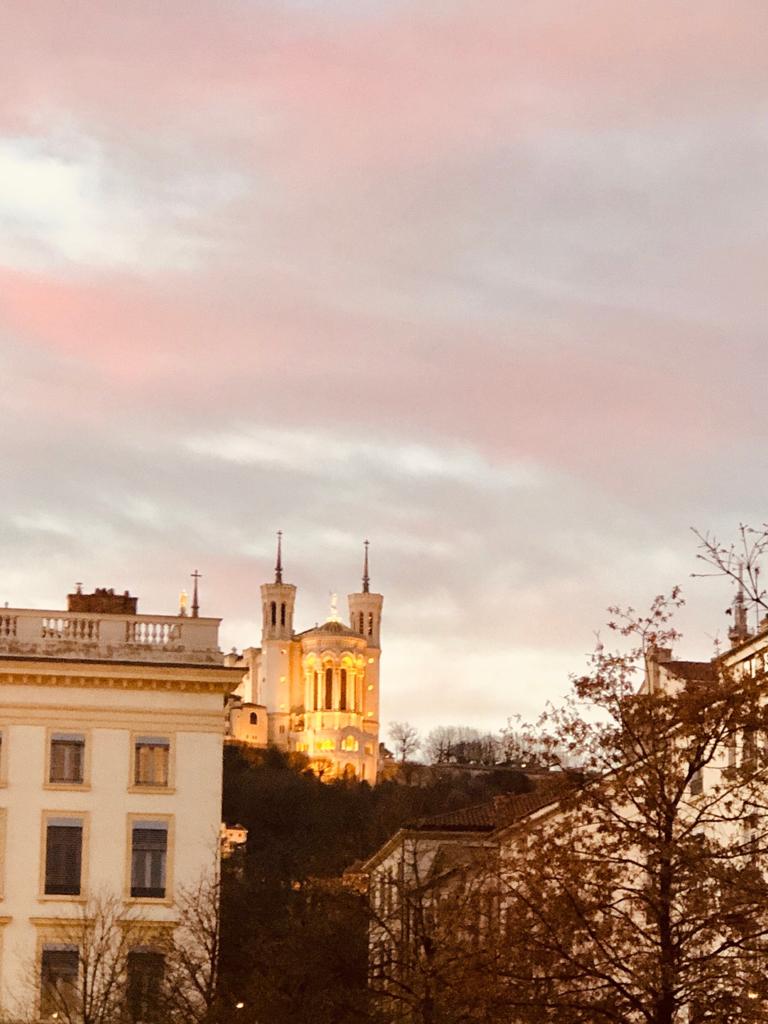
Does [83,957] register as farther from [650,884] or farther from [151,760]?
[650,884]

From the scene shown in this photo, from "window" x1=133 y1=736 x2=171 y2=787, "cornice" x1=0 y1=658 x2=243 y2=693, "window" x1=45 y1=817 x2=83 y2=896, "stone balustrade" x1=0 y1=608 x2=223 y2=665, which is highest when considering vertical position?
"stone balustrade" x1=0 y1=608 x2=223 y2=665

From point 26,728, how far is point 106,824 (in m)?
3.50

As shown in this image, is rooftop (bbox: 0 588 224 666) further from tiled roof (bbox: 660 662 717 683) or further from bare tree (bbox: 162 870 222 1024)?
tiled roof (bbox: 660 662 717 683)

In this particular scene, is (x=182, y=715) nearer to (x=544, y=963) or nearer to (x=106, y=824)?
(x=106, y=824)

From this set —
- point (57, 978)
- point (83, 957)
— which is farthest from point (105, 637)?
point (83, 957)

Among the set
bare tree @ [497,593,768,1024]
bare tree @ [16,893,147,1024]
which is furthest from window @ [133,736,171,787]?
bare tree @ [497,593,768,1024]

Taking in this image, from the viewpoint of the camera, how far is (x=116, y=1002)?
2265 inches

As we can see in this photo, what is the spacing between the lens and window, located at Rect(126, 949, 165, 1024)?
58.3 meters

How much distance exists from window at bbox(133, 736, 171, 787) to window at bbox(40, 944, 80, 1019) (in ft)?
17.0

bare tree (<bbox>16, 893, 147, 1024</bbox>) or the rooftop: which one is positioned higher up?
the rooftop

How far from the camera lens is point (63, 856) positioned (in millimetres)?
66562

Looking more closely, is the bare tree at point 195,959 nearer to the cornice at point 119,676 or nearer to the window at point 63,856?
the window at point 63,856

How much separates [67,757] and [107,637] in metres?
3.67

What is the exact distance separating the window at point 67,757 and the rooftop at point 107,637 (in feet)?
7.27
